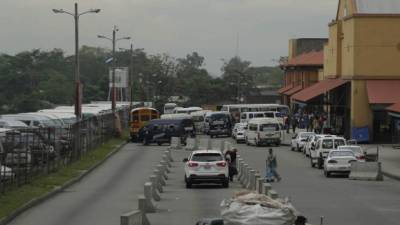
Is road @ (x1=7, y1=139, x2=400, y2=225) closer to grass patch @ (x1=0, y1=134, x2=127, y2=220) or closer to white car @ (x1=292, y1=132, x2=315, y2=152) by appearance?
grass patch @ (x1=0, y1=134, x2=127, y2=220)

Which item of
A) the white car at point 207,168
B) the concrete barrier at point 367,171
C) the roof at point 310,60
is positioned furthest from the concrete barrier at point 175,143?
the roof at point 310,60

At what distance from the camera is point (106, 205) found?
30.6m

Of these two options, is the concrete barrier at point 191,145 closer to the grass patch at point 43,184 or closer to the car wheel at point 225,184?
the grass patch at point 43,184

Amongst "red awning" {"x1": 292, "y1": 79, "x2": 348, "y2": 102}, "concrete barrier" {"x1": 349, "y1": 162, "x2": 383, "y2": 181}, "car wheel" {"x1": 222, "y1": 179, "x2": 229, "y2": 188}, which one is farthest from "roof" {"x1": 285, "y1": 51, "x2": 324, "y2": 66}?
"car wheel" {"x1": 222, "y1": 179, "x2": 229, "y2": 188}

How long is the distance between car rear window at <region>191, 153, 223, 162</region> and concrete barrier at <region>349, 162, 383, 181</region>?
29.3 ft

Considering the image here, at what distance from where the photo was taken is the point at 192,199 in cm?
3319

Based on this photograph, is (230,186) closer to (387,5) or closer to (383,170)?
(383,170)

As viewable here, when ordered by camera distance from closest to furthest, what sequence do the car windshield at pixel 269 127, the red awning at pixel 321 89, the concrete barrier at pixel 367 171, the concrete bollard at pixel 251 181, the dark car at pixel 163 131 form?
the concrete bollard at pixel 251 181 < the concrete barrier at pixel 367 171 < the car windshield at pixel 269 127 < the dark car at pixel 163 131 < the red awning at pixel 321 89

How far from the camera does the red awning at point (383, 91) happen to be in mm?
70000

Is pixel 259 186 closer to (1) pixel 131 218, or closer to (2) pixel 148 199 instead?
(2) pixel 148 199

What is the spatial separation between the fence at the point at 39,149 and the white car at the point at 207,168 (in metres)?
6.56

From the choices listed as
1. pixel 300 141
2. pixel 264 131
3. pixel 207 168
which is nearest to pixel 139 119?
pixel 264 131

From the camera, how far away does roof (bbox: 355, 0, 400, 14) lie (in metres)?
73.2

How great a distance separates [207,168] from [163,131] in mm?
36657
